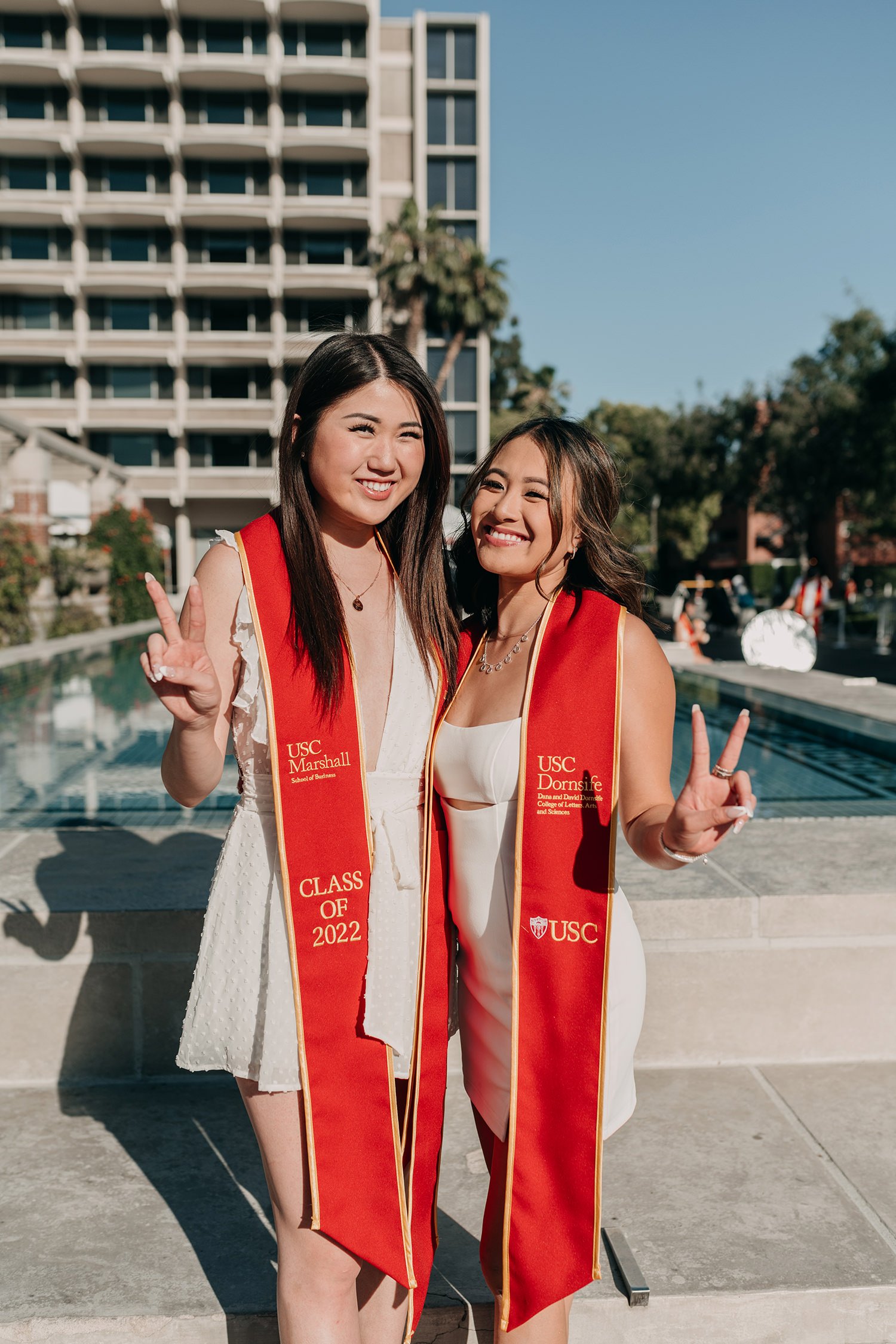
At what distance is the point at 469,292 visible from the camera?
37.4 m

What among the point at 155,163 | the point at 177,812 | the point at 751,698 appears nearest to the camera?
the point at 177,812

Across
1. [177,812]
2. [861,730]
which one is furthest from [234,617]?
[861,730]

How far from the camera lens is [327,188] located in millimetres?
39688

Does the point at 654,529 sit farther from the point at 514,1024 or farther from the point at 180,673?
the point at 180,673

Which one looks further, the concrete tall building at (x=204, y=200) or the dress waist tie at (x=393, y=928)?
the concrete tall building at (x=204, y=200)

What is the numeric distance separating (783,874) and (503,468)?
6.07ft

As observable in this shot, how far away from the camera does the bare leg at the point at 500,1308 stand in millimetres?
1866

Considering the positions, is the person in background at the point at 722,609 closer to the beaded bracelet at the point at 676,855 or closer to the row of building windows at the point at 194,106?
the row of building windows at the point at 194,106

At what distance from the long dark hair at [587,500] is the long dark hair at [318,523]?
0.12 m

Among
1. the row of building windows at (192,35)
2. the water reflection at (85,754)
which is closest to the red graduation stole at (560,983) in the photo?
the water reflection at (85,754)

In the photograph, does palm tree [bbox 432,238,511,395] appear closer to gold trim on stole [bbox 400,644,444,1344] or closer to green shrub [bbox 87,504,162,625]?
green shrub [bbox 87,504,162,625]

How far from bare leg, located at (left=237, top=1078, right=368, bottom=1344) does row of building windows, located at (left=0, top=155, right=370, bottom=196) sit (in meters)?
42.1

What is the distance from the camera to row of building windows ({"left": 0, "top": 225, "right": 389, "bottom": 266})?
1533 inches

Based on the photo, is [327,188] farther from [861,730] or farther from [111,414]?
[861,730]
